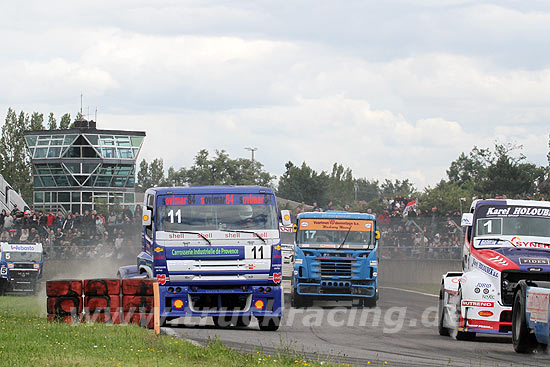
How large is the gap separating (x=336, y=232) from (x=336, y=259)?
0.80m

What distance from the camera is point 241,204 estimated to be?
17.7 meters

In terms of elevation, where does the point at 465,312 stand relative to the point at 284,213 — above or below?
below

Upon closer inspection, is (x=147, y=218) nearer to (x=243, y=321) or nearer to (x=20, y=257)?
(x=243, y=321)

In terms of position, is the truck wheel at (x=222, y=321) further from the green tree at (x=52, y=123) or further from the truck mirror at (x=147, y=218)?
the green tree at (x=52, y=123)

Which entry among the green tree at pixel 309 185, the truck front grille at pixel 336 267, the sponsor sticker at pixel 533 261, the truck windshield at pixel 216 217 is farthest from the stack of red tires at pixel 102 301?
the green tree at pixel 309 185

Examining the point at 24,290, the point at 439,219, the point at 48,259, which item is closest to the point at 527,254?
the point at 439,219

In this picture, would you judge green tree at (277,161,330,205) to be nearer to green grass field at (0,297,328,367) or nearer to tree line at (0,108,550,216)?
tree line at (0,108,550,216)

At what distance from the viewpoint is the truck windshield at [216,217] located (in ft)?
57.2

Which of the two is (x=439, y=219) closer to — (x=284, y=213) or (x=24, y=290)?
(x=24, y=290)

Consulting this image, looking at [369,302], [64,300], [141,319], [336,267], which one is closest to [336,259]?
[336,267]

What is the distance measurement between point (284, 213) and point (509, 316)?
15.4 ft

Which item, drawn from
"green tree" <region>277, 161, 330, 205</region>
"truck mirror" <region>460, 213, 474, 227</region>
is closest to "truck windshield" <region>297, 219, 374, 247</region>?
"truck mirror" <region>460, 213, 474, 227</region>

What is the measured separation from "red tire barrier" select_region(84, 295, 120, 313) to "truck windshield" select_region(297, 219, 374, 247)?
973 cm

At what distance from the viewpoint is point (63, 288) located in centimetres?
1583
